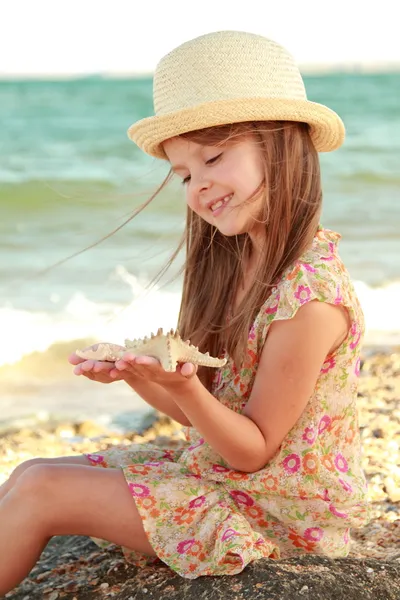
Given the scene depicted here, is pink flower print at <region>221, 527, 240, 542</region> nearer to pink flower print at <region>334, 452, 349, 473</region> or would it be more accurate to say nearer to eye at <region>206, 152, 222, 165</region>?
pink flower print at <region>334, 452, 349, 473</region>

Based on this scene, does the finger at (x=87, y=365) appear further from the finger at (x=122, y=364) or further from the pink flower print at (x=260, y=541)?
the pink flower print at (x=260, y=541)

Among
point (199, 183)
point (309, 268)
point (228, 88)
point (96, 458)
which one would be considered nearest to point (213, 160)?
point (199, 183)

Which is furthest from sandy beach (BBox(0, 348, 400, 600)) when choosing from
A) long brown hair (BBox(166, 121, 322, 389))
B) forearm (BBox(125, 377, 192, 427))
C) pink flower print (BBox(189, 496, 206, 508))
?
long brown hair (BBox(166, 121, 322, 389))

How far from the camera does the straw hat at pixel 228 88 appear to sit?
9.60 feet

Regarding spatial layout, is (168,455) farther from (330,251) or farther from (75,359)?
(330,251)

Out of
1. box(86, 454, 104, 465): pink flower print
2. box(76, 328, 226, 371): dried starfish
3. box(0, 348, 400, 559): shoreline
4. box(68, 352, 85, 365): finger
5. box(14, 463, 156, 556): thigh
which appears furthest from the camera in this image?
box(0, 348, 400, 559): shoreline

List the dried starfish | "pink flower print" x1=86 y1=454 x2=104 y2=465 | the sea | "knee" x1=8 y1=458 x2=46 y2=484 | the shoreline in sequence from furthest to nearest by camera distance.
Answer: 1. the sea
2. the shoreline
3. "pink flower print" x1=86 y1=454 x2=104 y2=465
4. "knee" x1=8 y1=458 x2=46 y2=484
5. the dried starfish

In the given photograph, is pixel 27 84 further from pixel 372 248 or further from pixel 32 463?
pixel 32 463

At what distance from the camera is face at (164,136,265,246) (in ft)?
9.64

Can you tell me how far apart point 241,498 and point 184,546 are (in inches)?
9.4

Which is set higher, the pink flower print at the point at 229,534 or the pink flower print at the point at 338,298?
the pink flower print at the point at 338,298

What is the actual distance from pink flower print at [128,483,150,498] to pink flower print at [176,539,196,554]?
18cm

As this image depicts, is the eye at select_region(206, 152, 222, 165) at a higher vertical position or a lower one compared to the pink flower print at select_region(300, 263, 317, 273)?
higher

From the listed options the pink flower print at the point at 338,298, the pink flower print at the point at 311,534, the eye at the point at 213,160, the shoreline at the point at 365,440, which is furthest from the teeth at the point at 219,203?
the shoreline at the point at 365,440
